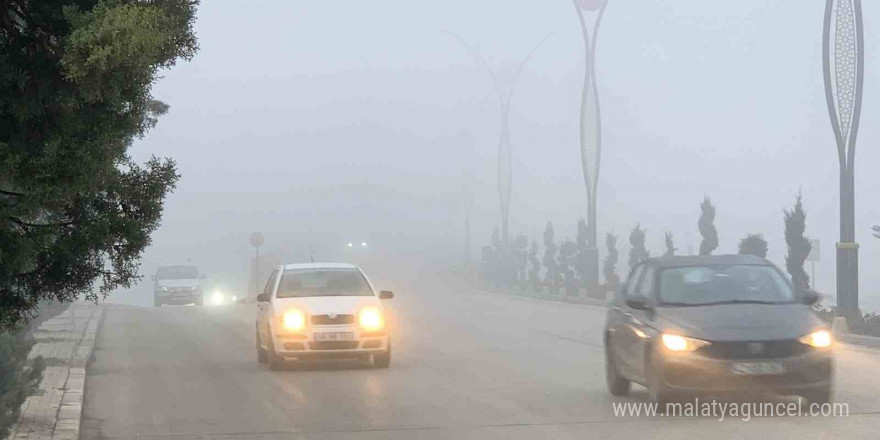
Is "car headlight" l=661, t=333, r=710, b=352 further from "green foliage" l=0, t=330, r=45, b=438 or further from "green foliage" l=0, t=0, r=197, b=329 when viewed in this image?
"green foliage" l=0, t=330, r=45, b=438

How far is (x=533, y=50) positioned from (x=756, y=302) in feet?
151

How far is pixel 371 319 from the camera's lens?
66.9ft

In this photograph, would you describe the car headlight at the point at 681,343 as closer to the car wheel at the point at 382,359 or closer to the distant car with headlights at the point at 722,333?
the distant car with headlights at the point at 722,333

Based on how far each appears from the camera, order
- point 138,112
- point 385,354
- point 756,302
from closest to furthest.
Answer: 1. point 138,112
2. point 756,302
3. point 385,354

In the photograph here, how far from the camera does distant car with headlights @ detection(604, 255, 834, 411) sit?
1304 cm

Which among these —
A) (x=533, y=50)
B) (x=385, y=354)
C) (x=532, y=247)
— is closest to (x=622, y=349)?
(x=385, y=354)

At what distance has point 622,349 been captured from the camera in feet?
49.2

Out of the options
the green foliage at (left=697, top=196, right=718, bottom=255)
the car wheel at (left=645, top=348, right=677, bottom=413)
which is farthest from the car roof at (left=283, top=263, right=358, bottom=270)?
the green foliage at (left=697, top=196, right=718, bottom=255)

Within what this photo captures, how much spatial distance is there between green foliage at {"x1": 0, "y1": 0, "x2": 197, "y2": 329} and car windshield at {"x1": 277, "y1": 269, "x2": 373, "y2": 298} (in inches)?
427

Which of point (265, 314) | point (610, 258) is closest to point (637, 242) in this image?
point (610, 258)

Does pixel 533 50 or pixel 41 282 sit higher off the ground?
pixel 533 50

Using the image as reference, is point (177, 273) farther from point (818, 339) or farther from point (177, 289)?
point (818, 339)

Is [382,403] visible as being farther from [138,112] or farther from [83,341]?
[83,341]

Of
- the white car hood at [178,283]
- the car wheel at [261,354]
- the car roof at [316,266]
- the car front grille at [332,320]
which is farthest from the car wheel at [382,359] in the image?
the white car hood at [178,283]
